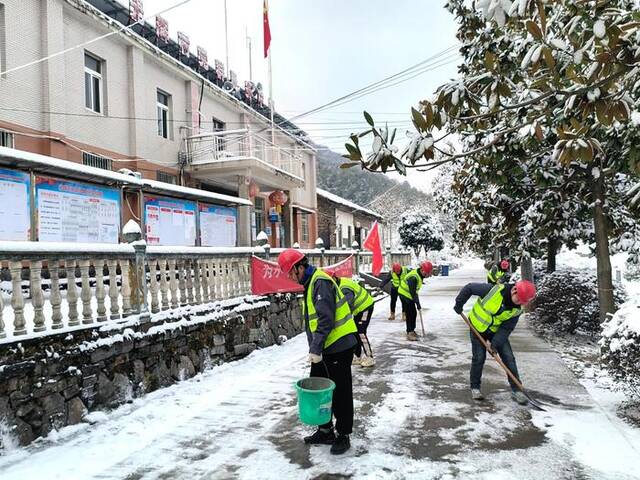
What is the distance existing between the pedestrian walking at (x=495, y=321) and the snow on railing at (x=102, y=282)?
137 inches

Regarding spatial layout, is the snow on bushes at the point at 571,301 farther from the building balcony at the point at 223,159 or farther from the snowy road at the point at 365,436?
the building balcony at the point at 223,159

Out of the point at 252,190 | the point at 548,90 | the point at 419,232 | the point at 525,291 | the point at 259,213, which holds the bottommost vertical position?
the point at 525,291

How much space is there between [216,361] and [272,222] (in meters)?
12.7

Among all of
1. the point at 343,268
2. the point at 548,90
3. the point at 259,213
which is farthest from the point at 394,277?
the point at 259,213

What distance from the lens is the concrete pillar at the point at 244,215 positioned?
46.3 ft

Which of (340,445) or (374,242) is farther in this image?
(374,242)

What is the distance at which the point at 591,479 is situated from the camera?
3.26 metres

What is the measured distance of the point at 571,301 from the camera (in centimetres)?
883

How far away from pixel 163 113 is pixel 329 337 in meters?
11.7

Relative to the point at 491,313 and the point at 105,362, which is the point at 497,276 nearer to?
the point at 491,313

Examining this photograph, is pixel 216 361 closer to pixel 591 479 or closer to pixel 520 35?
pixel 591 479

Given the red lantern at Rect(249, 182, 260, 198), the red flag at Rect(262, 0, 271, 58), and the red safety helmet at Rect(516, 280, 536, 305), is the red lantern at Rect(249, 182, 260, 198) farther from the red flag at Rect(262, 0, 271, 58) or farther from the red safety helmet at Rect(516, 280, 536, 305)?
the red safety helmet at Rect(516, 280, 536, 305)

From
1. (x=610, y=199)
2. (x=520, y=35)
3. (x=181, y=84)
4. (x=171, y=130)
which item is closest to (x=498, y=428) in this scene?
(x=520, y=35)

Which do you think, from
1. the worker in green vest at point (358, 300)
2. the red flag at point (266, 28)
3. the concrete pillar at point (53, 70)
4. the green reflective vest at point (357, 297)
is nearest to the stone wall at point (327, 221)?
the red flag at point (266, 28)
